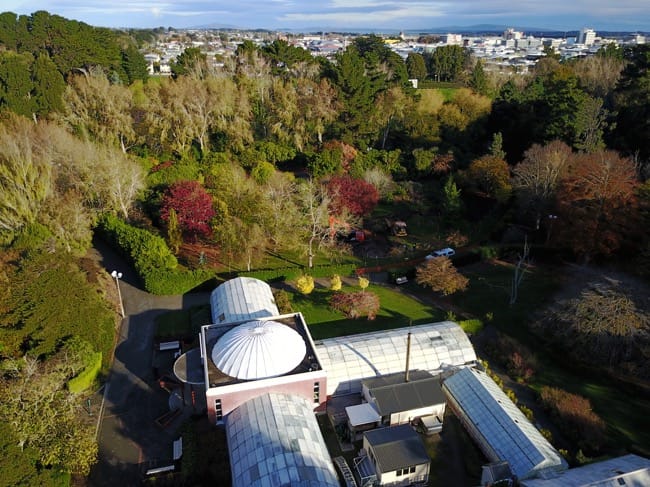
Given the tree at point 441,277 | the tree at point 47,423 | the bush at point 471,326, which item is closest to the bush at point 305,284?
the tree at point 441,277

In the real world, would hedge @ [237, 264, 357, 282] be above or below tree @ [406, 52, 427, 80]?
below

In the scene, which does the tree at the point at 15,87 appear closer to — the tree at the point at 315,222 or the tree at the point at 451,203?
the tree at the point at 315,222

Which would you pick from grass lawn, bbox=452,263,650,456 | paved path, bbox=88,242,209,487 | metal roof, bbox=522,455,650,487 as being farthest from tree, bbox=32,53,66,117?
metal roof, bbox=522,455,650,487

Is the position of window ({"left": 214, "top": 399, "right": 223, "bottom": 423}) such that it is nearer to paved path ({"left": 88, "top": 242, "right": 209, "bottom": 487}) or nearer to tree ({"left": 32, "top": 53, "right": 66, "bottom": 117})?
paved path ({"left": 88, "top": 242, "right": 209, "bottom": 487})

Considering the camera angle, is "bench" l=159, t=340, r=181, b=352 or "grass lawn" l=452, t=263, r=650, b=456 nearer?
"grass lawn" l=452, t=263, r=650, b=456

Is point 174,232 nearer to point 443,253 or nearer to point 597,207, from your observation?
point 443,253

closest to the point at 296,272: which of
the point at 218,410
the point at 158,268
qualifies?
the point at 158,268

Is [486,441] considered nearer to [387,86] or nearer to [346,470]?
[346,470]
